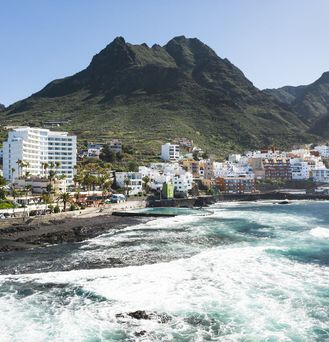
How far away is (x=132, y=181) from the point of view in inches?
4993

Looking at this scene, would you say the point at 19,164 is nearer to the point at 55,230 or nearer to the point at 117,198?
the point at 117,198

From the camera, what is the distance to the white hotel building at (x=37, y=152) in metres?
120

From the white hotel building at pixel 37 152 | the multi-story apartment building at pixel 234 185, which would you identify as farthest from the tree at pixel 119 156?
the multi-story apartment building at pixel 234 185

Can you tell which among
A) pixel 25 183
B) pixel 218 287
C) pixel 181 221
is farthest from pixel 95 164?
pixel 218 287

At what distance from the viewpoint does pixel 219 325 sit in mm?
28438

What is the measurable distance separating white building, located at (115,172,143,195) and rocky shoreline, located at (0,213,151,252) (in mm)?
41184

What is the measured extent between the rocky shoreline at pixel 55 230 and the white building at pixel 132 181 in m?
41.2

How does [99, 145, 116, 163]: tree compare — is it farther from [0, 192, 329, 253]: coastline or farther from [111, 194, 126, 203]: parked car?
[0, 192, 329, 253]: coastline

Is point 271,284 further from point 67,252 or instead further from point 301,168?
point 301,168

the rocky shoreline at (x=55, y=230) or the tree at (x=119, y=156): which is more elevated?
the tree at (x=119, y=156)

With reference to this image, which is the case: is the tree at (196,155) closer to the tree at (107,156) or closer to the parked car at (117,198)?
the tree at (107,156)

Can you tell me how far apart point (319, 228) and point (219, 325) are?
5007 cm

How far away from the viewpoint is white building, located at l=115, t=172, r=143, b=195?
416 ft

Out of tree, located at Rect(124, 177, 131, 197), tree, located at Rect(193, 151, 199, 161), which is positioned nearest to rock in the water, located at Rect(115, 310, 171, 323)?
tree, located at Rect(124, 177, 131, 197)
